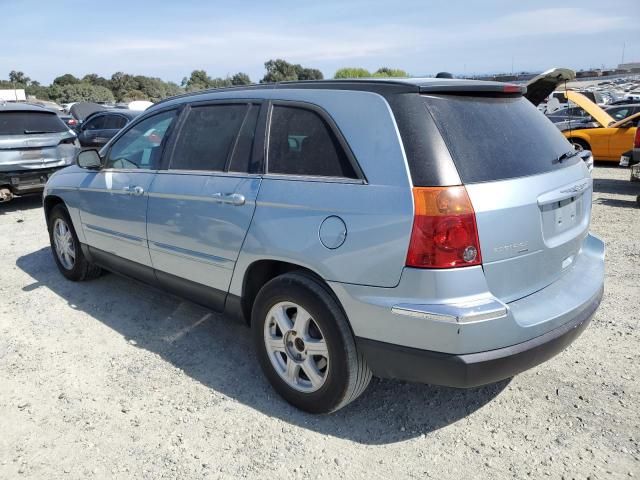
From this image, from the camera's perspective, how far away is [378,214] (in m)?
2.34

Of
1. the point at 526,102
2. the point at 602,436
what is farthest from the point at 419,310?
the point at 526,102

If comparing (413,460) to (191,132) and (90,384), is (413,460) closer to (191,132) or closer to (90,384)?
(90,384)

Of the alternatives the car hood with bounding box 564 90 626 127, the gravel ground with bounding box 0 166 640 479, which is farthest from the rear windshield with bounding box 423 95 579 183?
the car hood with bounding box 564 90 626 127

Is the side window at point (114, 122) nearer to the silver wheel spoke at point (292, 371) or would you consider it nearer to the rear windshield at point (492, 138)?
the silver wheel spoke at point (292, 371)

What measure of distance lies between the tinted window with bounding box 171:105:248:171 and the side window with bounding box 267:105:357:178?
37 cm

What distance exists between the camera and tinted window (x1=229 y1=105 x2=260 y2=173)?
10.0 ft

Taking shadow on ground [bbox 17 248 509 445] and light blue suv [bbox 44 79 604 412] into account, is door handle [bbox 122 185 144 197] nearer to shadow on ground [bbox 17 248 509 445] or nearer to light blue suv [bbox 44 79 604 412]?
light blue suv [bbox 44 79 604 412]

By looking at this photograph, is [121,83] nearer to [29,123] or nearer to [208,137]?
[29,123]

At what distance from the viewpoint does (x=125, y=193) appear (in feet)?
12.9

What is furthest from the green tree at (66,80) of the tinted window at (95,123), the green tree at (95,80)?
the tinted window at (95,123)

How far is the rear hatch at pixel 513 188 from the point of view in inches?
90.0

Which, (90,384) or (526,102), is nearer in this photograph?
(526,102)

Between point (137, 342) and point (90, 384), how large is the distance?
583mm

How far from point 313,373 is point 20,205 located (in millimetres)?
8346
